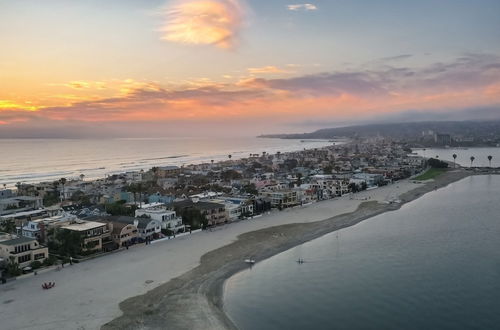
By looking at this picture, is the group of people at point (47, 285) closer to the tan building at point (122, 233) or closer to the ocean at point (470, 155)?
the tan building at point (122, 233)

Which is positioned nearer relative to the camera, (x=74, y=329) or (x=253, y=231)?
(x=74, y=329)

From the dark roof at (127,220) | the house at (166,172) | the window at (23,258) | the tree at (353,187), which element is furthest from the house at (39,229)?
the house at (166,172)

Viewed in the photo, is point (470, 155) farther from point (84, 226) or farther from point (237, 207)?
point (84, 226)

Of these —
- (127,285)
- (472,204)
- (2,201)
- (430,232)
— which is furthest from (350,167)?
(127,285)

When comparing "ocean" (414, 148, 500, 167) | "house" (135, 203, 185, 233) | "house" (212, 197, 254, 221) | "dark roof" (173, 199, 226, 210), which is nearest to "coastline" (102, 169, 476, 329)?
"house" (212, 197, 254, 221)

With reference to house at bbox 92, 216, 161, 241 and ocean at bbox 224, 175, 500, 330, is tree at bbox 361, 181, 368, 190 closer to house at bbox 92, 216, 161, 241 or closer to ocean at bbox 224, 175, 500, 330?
ocean at bbox 224, 175, 500, 330

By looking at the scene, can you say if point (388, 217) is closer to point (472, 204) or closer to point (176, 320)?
point (472, 204)

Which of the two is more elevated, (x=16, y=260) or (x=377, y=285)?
(x=16, y=260)
